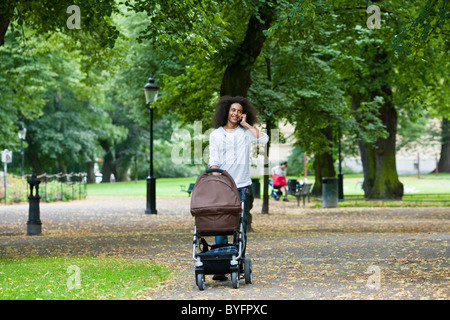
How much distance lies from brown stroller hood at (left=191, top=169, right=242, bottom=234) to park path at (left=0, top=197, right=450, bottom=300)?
71cm

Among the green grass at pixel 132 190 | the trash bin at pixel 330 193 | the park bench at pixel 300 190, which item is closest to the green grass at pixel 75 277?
the trash bin at pixel 330 193

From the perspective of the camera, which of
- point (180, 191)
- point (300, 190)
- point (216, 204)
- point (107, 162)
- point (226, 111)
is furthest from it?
point (107, 162)

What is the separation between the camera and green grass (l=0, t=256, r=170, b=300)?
785 cm

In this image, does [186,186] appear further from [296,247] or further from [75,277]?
[75,277]

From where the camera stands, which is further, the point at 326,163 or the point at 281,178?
the point at 281,178

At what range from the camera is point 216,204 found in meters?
7.80

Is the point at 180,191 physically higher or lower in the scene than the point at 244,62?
lower

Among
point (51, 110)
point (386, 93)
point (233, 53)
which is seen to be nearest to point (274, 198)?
point (386, 93)

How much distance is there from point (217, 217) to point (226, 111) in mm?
1358

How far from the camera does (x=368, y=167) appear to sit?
31.5 m

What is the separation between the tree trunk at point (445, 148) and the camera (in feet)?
212

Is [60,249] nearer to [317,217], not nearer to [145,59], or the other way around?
[317,217]

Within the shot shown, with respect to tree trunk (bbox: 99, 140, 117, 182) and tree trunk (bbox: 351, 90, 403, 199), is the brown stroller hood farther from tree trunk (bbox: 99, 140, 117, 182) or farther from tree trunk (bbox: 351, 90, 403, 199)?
tree trunk (bbox: 99, 140, 117, 182)

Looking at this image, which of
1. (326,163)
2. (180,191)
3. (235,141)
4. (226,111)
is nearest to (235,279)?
(235,141)
